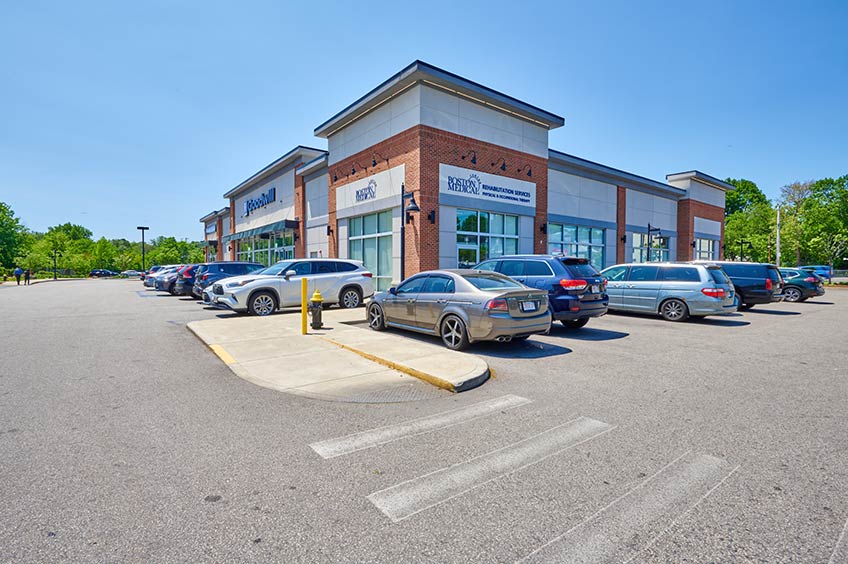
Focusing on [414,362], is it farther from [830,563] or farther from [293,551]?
[830,563]

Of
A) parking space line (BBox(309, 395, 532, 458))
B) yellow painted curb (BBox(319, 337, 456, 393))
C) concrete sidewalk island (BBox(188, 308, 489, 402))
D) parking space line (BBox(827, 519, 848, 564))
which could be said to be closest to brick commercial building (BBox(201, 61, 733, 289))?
concrete sidewalk island (BBox(188, 308, 489, 402))

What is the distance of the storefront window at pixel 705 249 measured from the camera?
107 feet

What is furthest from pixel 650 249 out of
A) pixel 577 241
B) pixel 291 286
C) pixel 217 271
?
pixel 217 271

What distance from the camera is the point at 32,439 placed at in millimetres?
3896

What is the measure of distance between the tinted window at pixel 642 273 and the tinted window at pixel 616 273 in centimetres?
26

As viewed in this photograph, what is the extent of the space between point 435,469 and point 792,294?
929 inches

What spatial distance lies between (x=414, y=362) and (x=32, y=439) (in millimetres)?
4395

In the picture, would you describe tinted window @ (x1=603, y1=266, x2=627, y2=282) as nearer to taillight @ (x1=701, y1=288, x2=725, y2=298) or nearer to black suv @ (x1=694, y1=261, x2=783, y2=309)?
taillight @ (x1=701, y1=288, x2=725, y2=298)

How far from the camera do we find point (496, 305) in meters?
7.50

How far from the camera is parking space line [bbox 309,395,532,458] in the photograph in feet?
12.4

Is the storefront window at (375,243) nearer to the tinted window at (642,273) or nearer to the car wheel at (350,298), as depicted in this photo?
the car wheel at (350,298)

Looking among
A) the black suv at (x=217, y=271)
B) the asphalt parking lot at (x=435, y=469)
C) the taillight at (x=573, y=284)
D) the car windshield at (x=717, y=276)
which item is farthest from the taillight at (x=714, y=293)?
the black suv at (x=217, y=271)

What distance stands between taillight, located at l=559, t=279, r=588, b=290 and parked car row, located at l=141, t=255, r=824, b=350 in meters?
0.02

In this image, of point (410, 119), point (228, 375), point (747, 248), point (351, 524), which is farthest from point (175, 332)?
point (747, 248)
